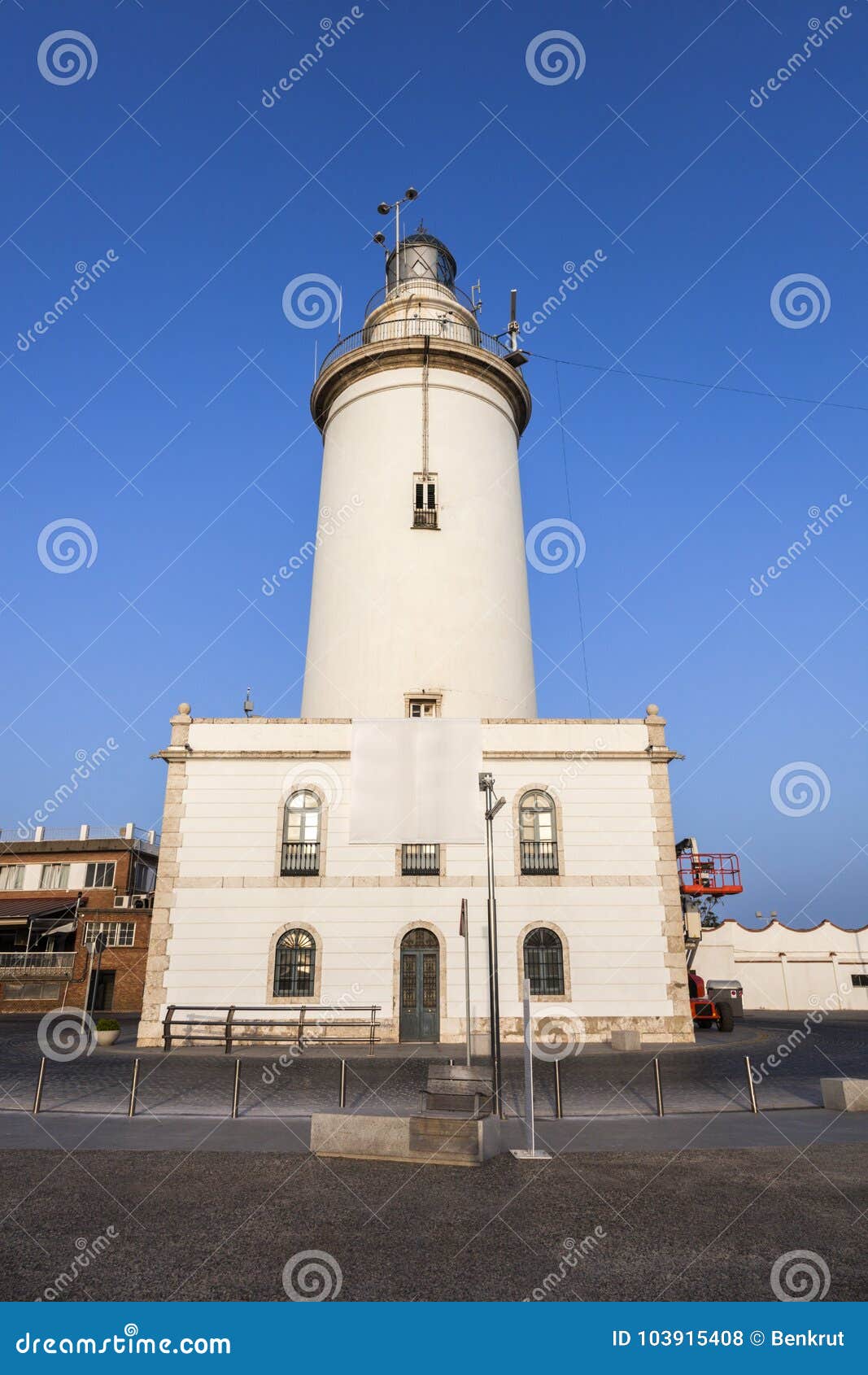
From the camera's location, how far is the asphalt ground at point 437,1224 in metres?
5.15

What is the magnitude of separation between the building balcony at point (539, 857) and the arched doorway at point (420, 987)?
9.98 feet

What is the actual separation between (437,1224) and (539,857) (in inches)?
627

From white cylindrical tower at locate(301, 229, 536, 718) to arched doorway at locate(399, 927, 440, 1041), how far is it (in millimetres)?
6320

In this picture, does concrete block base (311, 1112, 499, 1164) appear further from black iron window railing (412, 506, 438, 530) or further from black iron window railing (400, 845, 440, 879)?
black iron window railing (412, 506, 438, 530)

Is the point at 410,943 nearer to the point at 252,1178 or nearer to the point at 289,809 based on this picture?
the point at 289,809

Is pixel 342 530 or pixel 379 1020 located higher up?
pixel 342 530

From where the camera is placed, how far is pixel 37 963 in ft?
126

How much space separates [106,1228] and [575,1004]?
1630cm

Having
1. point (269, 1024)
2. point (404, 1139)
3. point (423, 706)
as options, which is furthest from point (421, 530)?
point (404, 1139)

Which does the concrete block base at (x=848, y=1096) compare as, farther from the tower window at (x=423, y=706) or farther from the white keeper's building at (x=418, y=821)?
the tower window at (x=423, y=706)

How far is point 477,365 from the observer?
27969 millimetres

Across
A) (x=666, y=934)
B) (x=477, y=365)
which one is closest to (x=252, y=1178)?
(x=666, y=934)

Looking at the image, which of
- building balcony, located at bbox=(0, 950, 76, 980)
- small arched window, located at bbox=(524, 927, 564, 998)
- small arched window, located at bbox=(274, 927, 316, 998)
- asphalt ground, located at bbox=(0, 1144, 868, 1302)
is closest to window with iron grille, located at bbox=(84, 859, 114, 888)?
building balcony, located at bbox=(0, 950, 76, 980)

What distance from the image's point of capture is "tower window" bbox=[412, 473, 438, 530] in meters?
25.7
